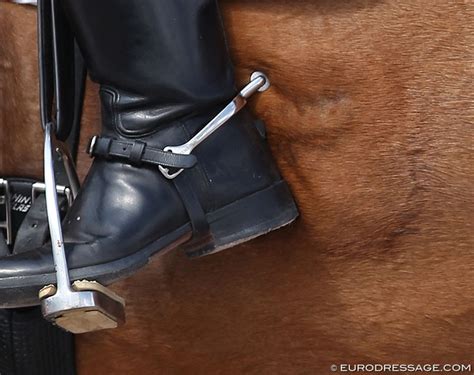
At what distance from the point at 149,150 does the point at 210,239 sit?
17 centimetres

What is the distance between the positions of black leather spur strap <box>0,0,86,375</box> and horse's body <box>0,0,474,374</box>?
0.13ft

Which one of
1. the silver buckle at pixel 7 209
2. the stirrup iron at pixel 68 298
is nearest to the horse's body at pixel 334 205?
the silver buckle at pixel 7 209

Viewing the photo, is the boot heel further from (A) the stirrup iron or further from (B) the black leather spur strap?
(B) the black leather spur strap

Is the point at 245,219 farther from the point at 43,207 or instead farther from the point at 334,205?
the point at 43,207

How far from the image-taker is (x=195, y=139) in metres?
1.43

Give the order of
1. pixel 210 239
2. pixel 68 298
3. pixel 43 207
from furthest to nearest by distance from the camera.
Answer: pixel 43 207 → pixel 210 239 → pixel 68 298

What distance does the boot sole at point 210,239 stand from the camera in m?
1.39

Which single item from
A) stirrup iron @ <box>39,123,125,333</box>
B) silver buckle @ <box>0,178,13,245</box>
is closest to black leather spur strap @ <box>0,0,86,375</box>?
silver buckle @ <box>0,178,13,245</box>

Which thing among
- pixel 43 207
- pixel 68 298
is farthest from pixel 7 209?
pixel 68 298

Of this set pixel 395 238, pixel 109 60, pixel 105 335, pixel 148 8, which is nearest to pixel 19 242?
pixel 105 335

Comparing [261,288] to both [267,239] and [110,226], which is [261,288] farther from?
[110,226]

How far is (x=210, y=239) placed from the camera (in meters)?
1.49

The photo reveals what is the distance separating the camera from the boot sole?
1.39 meters

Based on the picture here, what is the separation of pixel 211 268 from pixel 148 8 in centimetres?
48
